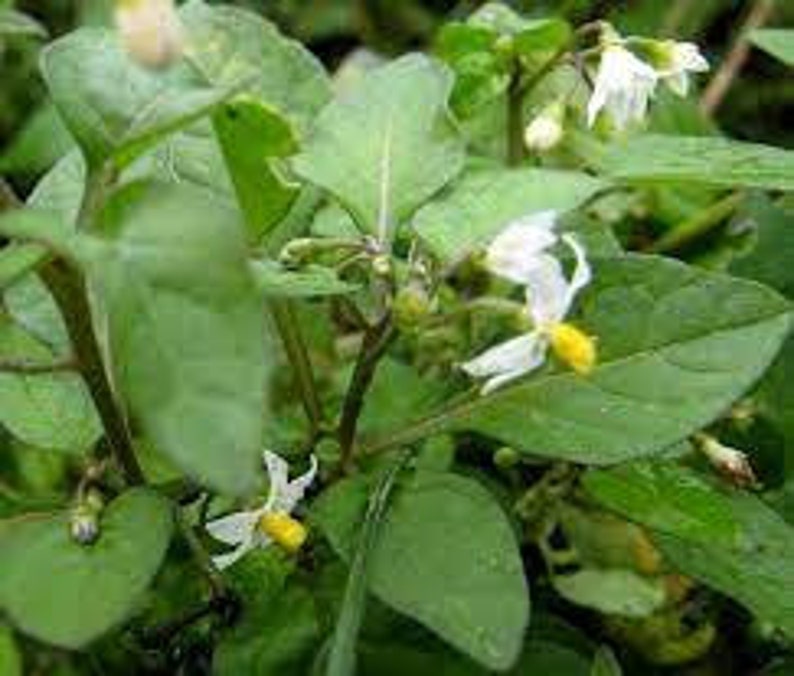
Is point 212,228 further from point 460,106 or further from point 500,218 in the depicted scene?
point 460,106

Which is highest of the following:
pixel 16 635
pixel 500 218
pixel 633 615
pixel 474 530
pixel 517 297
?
pixel 500 218

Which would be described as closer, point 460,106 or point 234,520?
point 234,520

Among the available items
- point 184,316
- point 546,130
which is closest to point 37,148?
point 546,130

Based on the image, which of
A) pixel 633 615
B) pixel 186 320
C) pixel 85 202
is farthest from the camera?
pixel 633 615

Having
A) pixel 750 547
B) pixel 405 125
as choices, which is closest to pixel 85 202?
pixel 405 125

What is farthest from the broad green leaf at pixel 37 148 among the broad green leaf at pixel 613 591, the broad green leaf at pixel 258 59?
the broad green leaf at pixel 613 591

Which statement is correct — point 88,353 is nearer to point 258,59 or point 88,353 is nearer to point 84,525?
point 84,525

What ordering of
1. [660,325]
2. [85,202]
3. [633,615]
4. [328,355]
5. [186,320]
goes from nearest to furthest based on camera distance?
[186,320] → [85,202] → [660,325] → [633,615] → [328,355]
